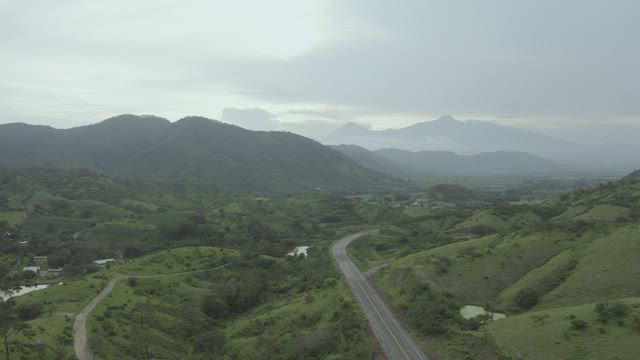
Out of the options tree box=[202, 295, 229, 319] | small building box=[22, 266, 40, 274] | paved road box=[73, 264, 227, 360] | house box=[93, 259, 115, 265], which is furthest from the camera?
house box=[93, 259, 115, 265]

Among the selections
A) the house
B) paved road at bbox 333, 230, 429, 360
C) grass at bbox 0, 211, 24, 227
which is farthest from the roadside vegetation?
grass at bbox 0, 211, 24, 227

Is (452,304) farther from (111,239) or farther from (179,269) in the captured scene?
(111,239)

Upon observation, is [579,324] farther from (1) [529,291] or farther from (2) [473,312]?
(2) [473,312]

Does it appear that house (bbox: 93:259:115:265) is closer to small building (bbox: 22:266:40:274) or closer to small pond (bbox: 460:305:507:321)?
small building (bbox: 22:266:40:274)

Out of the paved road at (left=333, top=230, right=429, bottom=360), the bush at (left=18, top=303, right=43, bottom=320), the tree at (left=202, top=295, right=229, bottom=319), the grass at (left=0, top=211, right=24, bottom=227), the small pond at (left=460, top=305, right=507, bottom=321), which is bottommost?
the tree at (left=202, top=295, right=229, bottom=319)

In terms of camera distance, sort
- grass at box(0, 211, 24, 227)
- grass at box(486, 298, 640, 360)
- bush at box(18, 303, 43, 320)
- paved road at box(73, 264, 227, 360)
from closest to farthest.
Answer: grass at box(486, 298, 640, 360), paved road at box(73, 264, 227, 360), bush at box(18, 303, 43, 320), grass at box(0, 211, 24, 227)
